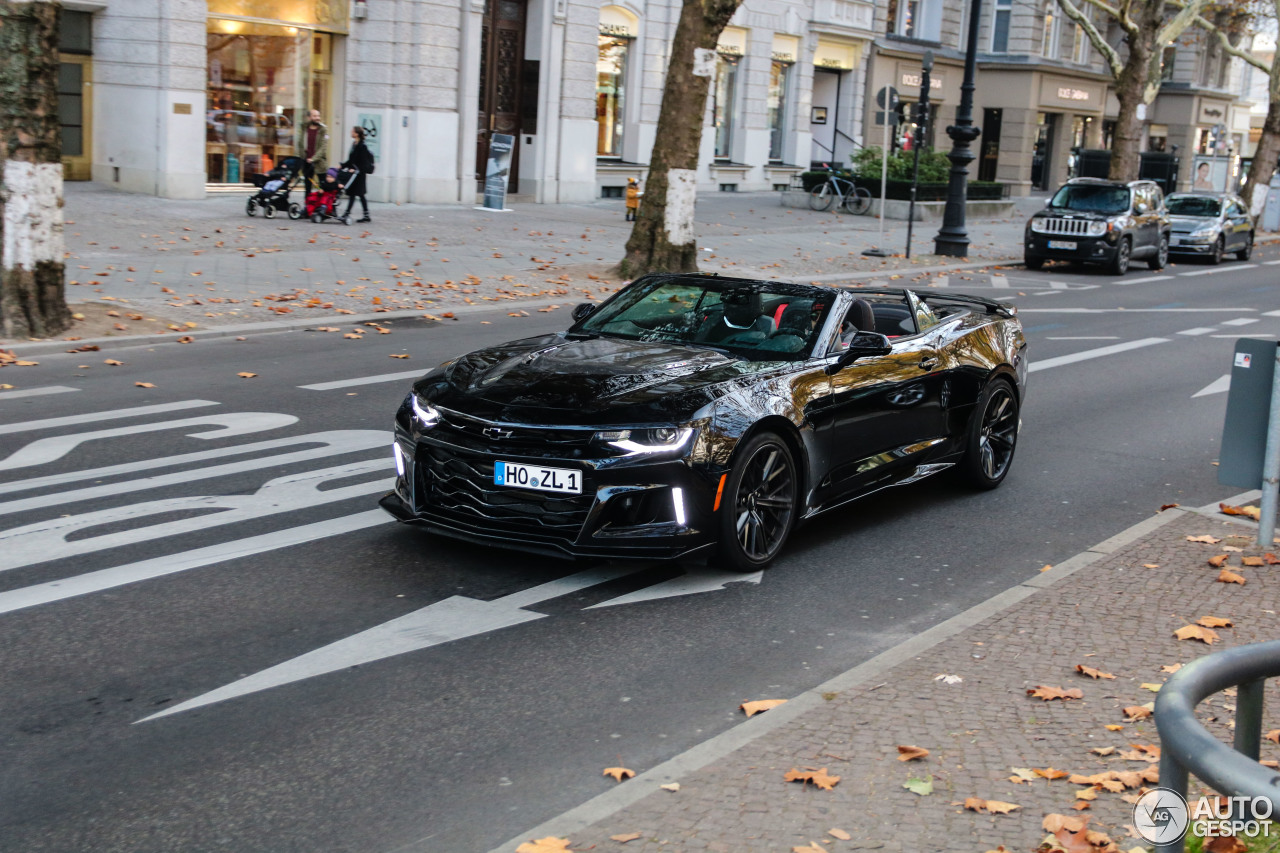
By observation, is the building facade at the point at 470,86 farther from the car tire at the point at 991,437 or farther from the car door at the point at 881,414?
the car door at the point at 881,414

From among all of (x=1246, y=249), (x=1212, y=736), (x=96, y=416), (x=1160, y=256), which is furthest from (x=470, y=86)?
(x=1212, y=736)

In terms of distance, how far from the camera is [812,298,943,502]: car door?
7500mm

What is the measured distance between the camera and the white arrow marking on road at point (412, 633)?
532 cm

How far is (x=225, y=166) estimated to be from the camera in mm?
27188

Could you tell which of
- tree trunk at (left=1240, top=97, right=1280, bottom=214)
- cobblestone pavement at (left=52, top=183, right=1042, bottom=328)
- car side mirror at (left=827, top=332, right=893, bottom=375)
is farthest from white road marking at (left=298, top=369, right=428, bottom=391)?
tree trunk at (left=1240, top=97, right=1280, bottom=214)

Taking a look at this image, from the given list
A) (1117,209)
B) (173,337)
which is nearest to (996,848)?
(173,337)

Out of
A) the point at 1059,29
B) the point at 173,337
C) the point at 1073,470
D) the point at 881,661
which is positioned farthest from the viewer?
the point at 1059,29

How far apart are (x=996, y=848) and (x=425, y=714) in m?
2.10

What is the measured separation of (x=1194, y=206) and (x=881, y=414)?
27395 millimetres

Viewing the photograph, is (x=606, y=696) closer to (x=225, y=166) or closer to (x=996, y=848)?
(x=996, y=848)

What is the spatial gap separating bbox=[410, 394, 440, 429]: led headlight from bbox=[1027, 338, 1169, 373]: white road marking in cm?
888

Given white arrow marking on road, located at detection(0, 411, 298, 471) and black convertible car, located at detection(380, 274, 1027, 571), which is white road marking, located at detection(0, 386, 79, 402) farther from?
black convertible car, located at detection(380, 274, 1027, 571)

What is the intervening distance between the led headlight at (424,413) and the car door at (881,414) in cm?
195

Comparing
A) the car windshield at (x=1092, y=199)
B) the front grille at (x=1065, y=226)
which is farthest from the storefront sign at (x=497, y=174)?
the car windshield at (x=1092, y=199)
